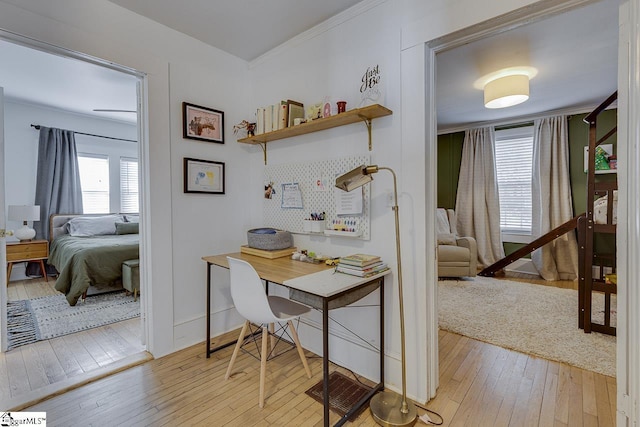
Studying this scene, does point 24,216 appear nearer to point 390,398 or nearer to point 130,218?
point 130,218

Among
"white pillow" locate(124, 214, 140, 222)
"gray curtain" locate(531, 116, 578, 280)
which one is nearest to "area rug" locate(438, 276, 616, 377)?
"gray curtain" locate(531, 116, 578, 280)

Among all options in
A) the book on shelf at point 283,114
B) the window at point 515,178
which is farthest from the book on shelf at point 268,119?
the window at point 515,178

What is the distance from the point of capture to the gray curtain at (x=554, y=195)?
4.10 m

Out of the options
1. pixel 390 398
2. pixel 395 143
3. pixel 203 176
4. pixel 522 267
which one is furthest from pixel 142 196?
pixel 522 267

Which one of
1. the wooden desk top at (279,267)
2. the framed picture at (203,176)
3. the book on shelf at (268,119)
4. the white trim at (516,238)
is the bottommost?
the white trim at (516,238)

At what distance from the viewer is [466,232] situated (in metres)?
4.92

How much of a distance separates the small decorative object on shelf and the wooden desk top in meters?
1.06

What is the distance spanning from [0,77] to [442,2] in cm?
466

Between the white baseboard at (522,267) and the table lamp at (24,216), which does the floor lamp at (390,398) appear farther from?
the table lamp at (24,216)

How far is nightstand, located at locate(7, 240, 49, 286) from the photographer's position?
13.0 feet

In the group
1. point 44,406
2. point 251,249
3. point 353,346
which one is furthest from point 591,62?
point 44,406

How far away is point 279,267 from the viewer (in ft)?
6.31

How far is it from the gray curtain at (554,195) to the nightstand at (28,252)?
7131 mm

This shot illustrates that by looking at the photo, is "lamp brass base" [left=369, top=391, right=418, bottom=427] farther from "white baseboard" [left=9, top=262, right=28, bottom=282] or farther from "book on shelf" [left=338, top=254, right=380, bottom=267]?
"white baseboard" [left=9, top=262, right=28, bottom=282]
